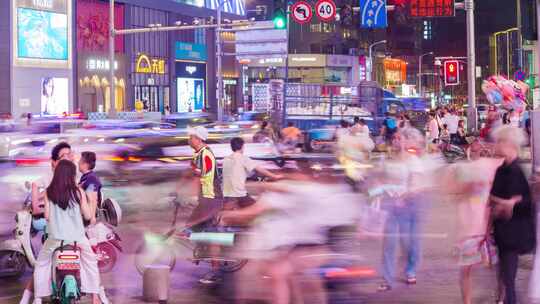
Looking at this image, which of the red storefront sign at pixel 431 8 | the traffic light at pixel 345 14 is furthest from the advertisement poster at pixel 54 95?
the red storefront sign at pixel 431 8

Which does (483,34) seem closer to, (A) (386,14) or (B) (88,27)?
(B) (88,27)

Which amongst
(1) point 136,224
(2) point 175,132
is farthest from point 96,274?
(2) point 175,132

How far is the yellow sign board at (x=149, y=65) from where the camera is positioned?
62.7 meters

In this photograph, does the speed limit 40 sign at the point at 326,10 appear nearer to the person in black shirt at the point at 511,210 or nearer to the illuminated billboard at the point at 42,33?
the illuminated billboard at the point at 42,33

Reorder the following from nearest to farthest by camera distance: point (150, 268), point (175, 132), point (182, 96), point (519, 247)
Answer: point (519, 247), point (150, 268), point (175, 132), point (182, 96)

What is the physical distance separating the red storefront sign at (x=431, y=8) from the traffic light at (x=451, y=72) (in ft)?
27.0

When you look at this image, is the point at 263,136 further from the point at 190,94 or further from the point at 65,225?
the point at 190,94

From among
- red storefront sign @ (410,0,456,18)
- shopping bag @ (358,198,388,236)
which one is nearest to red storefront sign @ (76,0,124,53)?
red storefront sign @ (410,0,456,18)

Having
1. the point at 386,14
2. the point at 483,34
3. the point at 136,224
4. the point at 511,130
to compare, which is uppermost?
the point at 483,34

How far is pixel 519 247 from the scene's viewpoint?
7.93 metres

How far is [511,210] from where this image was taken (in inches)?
310

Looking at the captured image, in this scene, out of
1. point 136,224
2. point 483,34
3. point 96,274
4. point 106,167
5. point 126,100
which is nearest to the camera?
point 96,274

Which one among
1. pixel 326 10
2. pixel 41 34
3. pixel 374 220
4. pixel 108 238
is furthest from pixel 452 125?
pixel 41 34

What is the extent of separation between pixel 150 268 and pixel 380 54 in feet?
424
